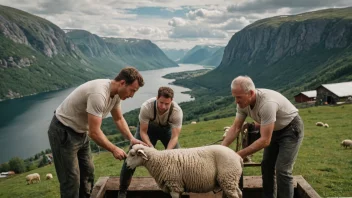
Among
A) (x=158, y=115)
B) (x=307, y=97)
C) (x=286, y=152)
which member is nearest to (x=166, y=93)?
(x=158, y=115)

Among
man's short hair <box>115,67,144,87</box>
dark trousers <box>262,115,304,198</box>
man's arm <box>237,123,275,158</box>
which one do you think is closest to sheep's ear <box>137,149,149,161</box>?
man's short hair <box>115,67,144,87</box>

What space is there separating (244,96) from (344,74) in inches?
4644

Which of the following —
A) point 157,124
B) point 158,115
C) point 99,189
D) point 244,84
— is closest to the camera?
point 244,84

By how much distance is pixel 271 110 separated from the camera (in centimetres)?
527

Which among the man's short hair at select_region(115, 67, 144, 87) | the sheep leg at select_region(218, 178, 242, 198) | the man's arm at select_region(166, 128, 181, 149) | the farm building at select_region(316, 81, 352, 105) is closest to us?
the man's short hair at select_region(115, 67, 144, 87)

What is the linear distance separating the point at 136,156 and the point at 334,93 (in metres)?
57.6

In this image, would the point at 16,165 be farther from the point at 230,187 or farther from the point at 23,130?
the point at 230,187

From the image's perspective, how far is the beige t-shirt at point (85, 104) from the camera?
5215 mm

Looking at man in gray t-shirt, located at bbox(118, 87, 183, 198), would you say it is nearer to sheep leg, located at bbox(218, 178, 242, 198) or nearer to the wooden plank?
the wooden plank

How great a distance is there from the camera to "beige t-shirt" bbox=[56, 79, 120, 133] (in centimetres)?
521

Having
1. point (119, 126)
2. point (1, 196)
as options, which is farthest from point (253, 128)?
point (1, 196)

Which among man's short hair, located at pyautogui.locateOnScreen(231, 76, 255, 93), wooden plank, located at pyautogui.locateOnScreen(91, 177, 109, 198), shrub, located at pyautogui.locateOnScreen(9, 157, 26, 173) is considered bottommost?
shrub, located at pyautogui.locateOnScreen(9, 157, 26, 173)

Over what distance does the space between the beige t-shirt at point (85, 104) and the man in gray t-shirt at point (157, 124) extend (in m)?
1.08

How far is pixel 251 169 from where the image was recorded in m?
11.8
